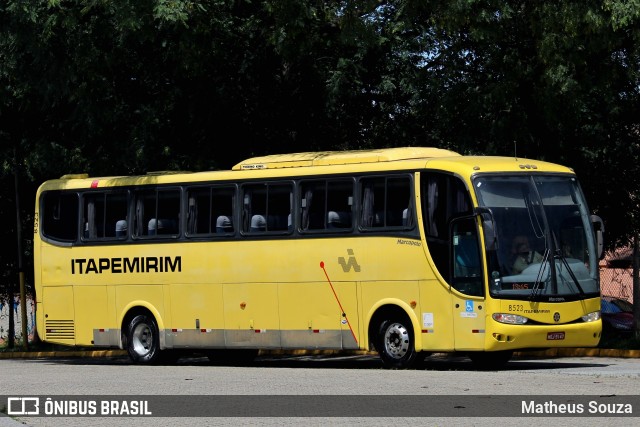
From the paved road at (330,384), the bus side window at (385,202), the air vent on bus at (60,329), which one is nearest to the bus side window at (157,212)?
the air vent on bus at (60,329)

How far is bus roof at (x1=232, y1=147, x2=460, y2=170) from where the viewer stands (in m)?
23.7

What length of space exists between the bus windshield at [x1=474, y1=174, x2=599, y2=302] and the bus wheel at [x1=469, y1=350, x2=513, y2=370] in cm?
181

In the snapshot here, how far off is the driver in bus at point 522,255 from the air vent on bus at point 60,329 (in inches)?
387

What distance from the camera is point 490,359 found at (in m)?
23.8

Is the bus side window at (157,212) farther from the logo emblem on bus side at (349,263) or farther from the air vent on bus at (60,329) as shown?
the logo emblem on bus side at (349,263)

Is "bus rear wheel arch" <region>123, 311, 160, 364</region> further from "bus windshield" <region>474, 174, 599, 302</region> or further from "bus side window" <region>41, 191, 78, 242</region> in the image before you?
"bus windshield" <region>474, 174, 599, 302</region>

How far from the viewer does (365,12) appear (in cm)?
2777

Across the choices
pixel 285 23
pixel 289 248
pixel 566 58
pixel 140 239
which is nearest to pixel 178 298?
pixel 140 239

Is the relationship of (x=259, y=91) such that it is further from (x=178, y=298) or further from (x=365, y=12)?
(x=178, y=298)

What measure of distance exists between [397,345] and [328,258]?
6.67ft

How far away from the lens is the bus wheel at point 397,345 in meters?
23.0

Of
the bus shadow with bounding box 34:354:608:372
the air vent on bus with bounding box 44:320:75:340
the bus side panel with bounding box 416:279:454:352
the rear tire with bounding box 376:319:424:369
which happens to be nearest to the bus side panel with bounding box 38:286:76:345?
the air vent on bus with bounding box 44:320:75:340

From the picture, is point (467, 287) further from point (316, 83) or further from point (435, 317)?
point (316, 83)

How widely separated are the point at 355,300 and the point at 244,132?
8957mm
